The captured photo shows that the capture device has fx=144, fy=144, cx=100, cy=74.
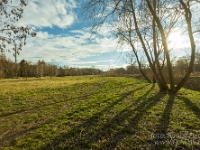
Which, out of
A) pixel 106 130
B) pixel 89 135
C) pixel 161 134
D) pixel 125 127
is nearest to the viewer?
pixel 161 134

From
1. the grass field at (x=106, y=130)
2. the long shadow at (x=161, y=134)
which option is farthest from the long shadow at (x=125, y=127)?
the long shadow at (x=161, y=134)

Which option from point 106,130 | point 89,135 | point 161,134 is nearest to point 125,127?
point 106,130

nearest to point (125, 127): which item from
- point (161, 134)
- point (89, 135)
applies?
point (161, 134)

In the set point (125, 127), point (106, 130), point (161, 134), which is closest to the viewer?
point (161, 134)

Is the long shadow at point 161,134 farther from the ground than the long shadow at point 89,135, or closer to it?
farther from the ground

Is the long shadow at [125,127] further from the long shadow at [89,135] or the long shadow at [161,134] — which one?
the long shadow at [161,134]

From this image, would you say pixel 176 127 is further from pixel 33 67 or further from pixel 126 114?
pixel 33 67

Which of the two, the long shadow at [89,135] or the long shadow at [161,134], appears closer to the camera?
the long shadow at [161,134]

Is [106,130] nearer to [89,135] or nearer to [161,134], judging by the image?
[89,135]

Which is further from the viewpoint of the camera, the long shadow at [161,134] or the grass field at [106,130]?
the grass field at [106,130]

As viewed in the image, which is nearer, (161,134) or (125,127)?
(161,134)

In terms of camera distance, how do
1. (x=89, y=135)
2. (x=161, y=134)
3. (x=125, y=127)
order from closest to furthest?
(x=161, y=134) < (x=89, y=135) < (x=125, y=127)

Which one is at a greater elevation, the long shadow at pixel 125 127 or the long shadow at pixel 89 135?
the long shadow at pixel 125 127

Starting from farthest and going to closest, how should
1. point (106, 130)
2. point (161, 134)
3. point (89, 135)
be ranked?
1. point (106, 130)
2. point (89, 135)
3. point (161, 134)
